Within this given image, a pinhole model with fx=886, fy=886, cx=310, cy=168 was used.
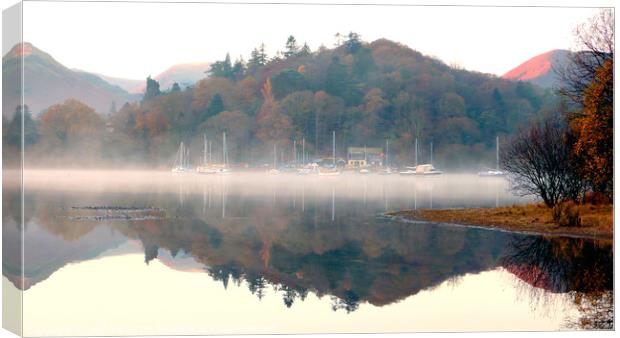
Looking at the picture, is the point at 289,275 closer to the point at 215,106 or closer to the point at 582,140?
the point at 582,140

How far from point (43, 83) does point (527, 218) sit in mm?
15783

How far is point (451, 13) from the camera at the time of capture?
15867 millimetres

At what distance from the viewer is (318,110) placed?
74.8 meters

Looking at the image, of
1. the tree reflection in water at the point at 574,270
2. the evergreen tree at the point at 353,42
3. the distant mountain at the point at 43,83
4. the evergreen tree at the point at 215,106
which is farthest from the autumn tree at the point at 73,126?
the evergreen tree at the point at 353,42

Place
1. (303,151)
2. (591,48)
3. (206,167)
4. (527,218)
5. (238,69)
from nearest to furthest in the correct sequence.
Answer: (591,48) < (527,218) < (238,69) < (303,151) < (206,167)

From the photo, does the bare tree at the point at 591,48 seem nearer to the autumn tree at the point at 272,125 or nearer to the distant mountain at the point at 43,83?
the distant mountain at the point at 43,83

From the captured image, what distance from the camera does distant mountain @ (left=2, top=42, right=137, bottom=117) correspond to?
13595mm

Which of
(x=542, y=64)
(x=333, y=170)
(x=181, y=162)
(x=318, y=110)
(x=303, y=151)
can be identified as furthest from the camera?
(x=333, y=170)

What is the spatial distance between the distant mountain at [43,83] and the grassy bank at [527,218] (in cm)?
1229

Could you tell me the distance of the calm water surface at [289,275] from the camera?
564 inches

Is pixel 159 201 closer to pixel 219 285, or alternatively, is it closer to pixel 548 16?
pixel 219 285

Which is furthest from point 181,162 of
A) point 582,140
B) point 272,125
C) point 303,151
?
point 582,140

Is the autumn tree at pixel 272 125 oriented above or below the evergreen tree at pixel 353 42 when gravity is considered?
below

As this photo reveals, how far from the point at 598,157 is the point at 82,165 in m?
48.0
